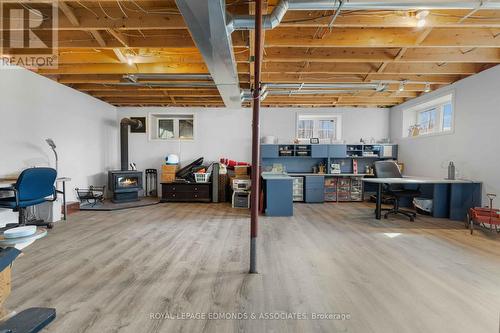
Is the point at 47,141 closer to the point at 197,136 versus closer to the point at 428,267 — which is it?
the point at 197,136

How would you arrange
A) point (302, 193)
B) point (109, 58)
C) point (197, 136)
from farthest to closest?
point (197, 136)
point (302, 193)
point (109, 58)

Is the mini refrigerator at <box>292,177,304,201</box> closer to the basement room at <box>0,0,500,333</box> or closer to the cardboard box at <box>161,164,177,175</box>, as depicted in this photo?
the basement room at <box>0,0,500,333</box>

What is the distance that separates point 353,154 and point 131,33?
6.09 m

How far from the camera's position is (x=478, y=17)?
268cm

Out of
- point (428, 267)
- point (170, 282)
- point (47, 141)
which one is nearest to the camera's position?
point (170, 282)

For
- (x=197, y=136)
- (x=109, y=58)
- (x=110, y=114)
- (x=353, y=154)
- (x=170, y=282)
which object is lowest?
(x=170, y=282)

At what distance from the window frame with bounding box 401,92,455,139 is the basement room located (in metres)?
0.05

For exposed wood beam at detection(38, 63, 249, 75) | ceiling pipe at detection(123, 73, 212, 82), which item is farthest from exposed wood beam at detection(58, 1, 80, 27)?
ceiling pipe at detection(123, 73, 212, 82)

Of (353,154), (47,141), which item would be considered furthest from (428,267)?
(47,141)

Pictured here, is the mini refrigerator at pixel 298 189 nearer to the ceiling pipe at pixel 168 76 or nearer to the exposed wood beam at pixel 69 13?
the ceiling pipe at pixel 168 76

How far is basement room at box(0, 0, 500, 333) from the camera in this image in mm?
1856

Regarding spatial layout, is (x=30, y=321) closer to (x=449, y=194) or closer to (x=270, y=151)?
(x=270, y=151)

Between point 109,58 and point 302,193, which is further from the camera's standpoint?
point 302,193

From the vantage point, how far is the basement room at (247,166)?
6.09 feet
